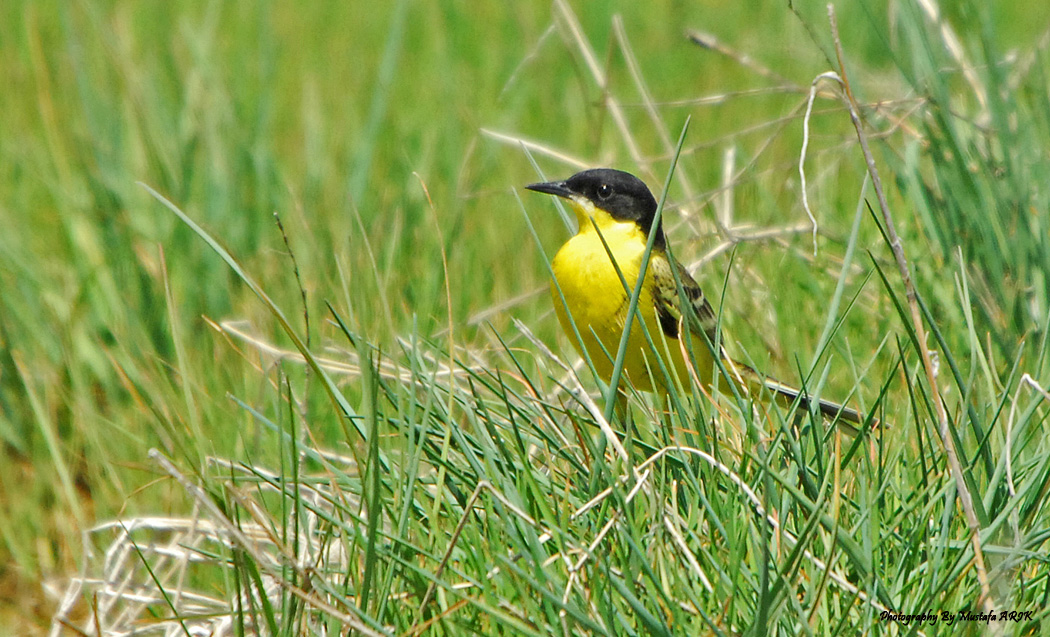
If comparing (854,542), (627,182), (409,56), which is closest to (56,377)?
(627,182)

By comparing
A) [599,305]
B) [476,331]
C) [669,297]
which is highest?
[599,305]

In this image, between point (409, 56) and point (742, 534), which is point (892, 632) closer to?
point (742, 534)

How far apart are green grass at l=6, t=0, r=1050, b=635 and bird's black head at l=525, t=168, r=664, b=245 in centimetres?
10

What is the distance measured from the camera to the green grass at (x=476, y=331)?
2314 mm

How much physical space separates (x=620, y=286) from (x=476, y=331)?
0.76 m

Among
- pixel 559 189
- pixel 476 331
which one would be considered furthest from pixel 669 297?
pixel 476 331

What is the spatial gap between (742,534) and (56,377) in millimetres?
3176

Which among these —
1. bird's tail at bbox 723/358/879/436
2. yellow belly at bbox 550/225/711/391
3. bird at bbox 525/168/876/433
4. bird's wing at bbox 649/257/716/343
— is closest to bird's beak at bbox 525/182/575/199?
bird at bbox 525/168/876/433

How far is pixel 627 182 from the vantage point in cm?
459

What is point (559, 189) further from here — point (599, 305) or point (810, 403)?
→ point (810, 403)

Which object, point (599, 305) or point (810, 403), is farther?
point (599, 305)

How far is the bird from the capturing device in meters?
4.04

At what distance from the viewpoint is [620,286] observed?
414 centimetres

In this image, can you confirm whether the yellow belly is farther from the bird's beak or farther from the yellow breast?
the bird's beak
